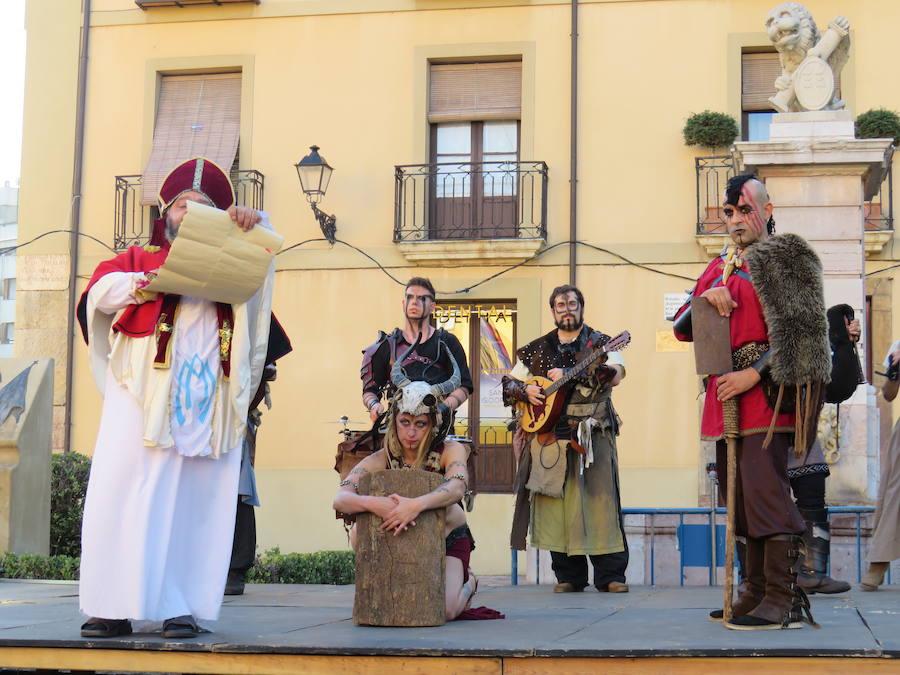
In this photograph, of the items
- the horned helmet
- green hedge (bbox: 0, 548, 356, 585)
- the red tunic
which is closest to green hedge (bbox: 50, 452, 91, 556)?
green hedge (bbox: 0, 548, 356, 585)

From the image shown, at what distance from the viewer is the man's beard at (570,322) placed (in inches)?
322

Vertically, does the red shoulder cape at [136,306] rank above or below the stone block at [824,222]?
below

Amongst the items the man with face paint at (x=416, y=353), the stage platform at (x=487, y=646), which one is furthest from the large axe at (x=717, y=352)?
the man with face paint at (x=416, y=353)

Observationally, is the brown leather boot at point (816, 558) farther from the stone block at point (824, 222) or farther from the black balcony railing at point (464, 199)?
the black balcony railing at point (464, 199)

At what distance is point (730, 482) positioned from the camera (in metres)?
5.30

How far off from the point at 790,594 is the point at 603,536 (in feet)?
9.48

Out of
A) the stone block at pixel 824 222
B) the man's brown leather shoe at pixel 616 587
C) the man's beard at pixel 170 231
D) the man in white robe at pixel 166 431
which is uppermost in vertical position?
the stone block at pixel 824 222

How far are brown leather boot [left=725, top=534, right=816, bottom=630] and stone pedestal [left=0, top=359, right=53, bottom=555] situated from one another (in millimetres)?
6192

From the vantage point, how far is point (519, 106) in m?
18.0

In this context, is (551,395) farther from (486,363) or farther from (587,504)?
(486,363)

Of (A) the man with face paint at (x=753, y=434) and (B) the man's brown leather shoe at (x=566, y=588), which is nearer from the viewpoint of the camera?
(A) the man with face paint at (x=753, y=434)

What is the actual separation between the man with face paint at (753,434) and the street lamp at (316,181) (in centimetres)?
1213

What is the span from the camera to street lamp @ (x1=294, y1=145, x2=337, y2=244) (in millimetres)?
17391

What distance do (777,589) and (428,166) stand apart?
13.0m
